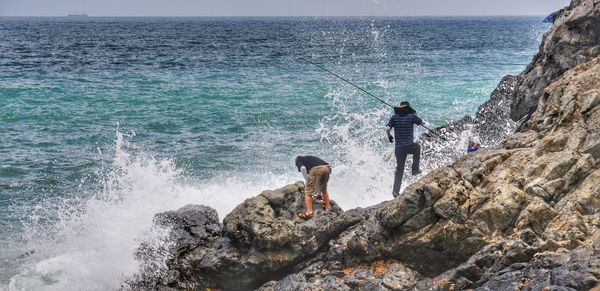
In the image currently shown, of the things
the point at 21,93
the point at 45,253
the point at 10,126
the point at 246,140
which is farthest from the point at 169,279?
the point at 21,93

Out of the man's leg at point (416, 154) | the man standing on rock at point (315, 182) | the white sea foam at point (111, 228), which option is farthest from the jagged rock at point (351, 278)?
the man's leg at point (416, 154)

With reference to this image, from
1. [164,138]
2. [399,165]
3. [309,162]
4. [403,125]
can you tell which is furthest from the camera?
[164,138]

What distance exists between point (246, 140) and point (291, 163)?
410 cm

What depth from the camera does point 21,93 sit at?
33.8 m

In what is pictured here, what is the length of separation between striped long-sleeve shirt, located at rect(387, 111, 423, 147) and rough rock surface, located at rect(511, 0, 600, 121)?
458 cm

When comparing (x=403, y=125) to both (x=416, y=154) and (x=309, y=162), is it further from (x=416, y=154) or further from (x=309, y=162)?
(x=309, y=162)

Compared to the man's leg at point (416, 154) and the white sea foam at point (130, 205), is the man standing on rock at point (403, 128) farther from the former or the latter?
the white sea foam at point (130, 205)

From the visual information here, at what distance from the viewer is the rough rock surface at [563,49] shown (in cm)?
1448

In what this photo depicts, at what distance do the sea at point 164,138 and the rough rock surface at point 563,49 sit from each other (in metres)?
3.29

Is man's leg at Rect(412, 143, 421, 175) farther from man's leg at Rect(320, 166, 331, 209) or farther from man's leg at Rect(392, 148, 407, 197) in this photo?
man's leg at Rect(320, 166, 331, 209)

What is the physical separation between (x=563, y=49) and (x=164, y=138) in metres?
15.8

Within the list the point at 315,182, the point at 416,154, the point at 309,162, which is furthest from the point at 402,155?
the point at 315,182

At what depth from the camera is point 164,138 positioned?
2461cm

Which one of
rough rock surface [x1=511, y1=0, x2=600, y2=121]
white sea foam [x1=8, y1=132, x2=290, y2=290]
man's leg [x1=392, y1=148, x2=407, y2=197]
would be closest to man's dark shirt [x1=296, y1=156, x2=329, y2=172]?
man's leg [x1=392, y1=148, x2=407, y2=197]
